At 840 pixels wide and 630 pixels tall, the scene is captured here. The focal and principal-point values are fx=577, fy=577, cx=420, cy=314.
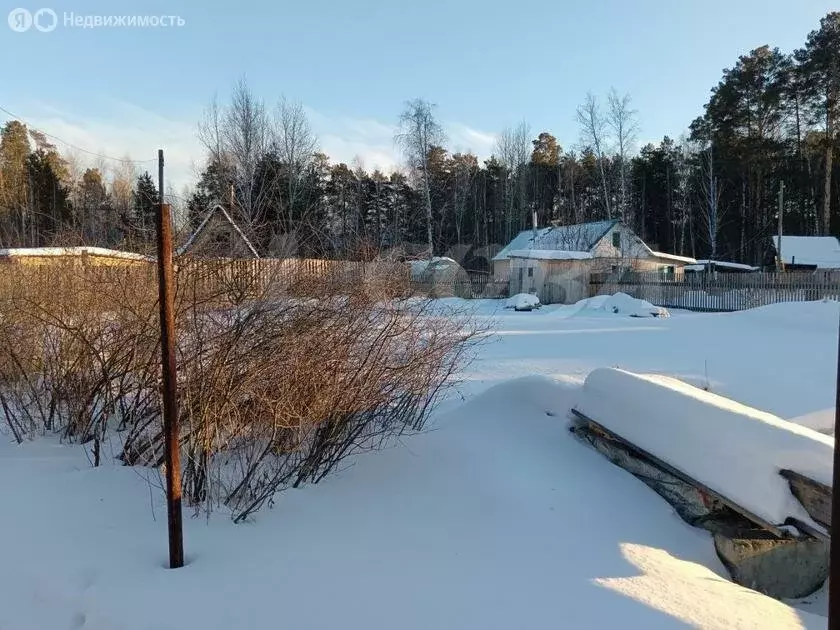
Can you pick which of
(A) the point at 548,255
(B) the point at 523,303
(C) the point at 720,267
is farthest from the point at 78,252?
(C) the point at 720,267

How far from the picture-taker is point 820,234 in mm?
37688

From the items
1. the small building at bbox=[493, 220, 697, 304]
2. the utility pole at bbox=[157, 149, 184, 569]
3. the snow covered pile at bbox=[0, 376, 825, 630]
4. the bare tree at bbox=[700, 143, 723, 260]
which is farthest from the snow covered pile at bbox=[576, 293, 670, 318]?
the utility pole at bbox=[157, 149, 184, 569]

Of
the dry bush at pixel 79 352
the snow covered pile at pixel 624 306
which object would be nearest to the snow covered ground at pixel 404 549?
the dry bush at pixel 79 352

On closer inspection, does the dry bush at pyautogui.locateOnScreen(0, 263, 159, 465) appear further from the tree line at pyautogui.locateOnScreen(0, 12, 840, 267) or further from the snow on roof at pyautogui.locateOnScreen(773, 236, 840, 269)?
the snow on roof at pyautogui.locateOnScreen(773, 236, 840, 269)

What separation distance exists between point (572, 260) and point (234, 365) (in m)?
25.8

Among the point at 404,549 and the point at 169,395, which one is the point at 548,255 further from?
the point at 169,395

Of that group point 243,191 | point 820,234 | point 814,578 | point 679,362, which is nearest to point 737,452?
point 814,578

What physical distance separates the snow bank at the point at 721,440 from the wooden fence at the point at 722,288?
16558mm

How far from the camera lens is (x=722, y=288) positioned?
72.0 ft

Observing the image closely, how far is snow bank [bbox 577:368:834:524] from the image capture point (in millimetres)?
3410

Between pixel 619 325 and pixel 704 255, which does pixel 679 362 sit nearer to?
pixel 619 325

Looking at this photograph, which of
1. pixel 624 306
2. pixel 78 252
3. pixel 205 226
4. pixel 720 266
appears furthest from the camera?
pixel 720 266

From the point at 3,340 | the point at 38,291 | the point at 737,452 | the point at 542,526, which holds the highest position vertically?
the point at 38,291

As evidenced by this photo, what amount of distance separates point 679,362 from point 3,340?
8560 mm
